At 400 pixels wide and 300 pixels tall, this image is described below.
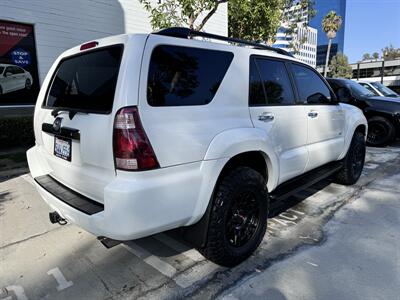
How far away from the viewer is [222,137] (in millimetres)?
2398

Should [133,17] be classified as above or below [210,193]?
above

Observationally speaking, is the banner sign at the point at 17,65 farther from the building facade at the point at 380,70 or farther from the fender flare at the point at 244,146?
the building facade at the point at 380,70

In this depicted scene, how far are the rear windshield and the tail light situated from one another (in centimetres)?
17

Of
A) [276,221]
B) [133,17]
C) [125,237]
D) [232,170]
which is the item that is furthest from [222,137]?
[133,17]

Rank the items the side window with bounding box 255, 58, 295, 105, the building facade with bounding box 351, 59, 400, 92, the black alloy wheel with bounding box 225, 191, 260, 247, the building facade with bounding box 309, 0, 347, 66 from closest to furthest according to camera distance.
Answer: the black alloy wheel with bounding box 225, 191, 260, 247, the side window with bounding box 255, 58, 295, 105, the building facade with bounding box 351, 59, 400, 92, the building facade with bounding box 309, 0, 347, 66

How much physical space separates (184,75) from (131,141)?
674 millimetres

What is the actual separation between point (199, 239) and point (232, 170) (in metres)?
0.63

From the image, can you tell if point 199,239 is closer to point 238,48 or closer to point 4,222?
point 238,48

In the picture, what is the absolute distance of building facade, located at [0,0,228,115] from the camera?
763 centimetres

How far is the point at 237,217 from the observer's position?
273cm

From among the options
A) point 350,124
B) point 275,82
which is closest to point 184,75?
point 275,82

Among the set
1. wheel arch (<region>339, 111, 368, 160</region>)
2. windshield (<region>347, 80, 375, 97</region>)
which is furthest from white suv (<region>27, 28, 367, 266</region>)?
windshield (<region>347, 80, 375, 97</region>)

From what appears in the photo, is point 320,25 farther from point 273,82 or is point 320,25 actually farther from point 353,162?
point 273,82

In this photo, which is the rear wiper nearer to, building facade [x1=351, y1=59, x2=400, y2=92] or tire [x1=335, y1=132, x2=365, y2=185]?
tire [x1=335, y1=132, x2=365, y2=185]
